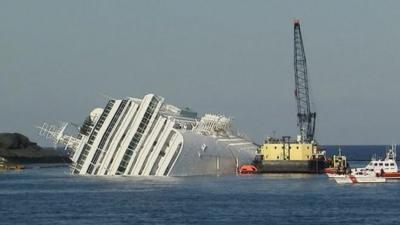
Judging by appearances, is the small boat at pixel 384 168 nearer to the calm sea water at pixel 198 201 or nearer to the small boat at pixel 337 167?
the calm sea water at pixel 198 201

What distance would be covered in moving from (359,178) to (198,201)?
101ft

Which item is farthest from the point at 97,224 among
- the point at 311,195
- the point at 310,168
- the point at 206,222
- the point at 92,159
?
the point at 310,168

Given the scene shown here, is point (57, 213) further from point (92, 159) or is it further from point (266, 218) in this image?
point (92, 159)

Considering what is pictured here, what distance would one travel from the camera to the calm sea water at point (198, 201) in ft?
294

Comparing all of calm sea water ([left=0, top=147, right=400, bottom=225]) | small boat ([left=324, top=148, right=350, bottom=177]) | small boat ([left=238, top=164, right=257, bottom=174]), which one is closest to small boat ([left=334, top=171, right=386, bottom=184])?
calm sea water ([left=0, top=147, right=400, bottom=225])

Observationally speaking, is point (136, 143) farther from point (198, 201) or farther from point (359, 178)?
point (198, 201)

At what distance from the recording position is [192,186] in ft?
410

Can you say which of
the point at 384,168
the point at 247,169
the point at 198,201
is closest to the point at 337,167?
the point at 247,169

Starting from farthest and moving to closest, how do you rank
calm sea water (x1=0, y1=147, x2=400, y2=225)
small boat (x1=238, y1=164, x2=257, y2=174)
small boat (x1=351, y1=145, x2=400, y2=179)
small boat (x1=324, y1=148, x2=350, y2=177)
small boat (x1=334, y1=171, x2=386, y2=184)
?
small boat (x1=238, y1=164, x2=257, y2=174) < small boat (x1=324, y1=148, x2=350, y2=177) < small boat (x1=351, y1=145, x2=400, y2=179) < small boat (x1=334, y1=171, x2=386, y2=184) < calm sea water (x1=0, y1=147, x2=400, y2=225)

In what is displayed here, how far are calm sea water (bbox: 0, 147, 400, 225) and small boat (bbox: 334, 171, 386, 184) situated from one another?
5.31 ft

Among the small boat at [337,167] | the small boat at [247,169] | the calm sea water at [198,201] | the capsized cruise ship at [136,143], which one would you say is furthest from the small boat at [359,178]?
the small boat at [247,169]

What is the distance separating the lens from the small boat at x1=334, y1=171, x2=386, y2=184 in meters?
131

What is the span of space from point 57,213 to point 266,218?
50.9 ft

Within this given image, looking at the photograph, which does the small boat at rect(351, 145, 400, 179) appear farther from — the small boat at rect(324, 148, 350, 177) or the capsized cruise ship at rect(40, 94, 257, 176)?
the capsized cruise ship at rect(40, 94, 257, 176)
